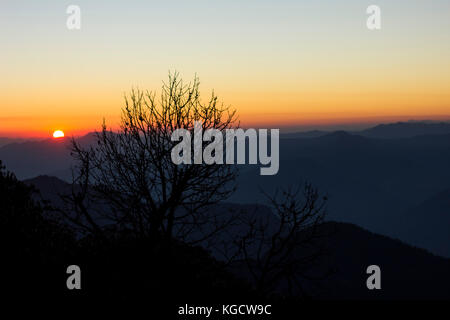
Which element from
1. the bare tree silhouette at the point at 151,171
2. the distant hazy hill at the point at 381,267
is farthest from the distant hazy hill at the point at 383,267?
the bare tree silhouette at the point at 151,171

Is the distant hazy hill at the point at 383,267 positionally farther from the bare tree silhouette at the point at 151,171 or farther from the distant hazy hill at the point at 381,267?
the bare tree silhouette at the point at 151,171

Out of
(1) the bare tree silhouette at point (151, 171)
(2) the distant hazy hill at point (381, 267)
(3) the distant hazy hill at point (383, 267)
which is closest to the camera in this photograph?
(1) the bare tree silhouette at point (151, 171)

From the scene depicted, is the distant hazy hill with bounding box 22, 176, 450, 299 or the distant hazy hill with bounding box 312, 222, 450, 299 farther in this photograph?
the distant hazy hill with bounding box 312, 222, 450, 299

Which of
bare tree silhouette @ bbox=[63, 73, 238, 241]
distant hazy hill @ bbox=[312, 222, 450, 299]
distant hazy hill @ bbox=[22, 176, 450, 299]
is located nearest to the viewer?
bare tree silhouette @ bbox=[63, 73, 238, 241]

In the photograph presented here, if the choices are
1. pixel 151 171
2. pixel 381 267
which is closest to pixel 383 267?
pixel 381 267

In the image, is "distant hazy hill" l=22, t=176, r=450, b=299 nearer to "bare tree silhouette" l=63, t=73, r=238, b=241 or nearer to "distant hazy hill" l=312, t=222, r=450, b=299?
"distant hazy hill" l=312, t=222, r=450, b=299

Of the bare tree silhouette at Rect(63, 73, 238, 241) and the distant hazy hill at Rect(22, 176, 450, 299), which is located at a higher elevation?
the bare tree silhouette at Rect(63, 73, 238, 241)

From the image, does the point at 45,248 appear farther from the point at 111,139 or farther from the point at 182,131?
the point at 182,131

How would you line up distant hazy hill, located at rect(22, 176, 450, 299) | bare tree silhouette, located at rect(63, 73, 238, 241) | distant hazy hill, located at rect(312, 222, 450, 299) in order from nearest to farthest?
bare tree silhouette, located at rect(63, 73, 238, 241) < distant hazy hill, located at rect(22, 176, 450, 299) < distant hazy hill, located at rect(312, 222, 450, 299)

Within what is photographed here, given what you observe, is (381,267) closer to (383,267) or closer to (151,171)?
(383,267)

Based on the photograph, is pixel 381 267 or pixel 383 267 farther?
pixel 381 267

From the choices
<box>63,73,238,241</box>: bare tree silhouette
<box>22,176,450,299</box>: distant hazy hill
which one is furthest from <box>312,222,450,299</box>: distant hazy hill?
<box>63,73,238,241</box>: bare tree silhouette

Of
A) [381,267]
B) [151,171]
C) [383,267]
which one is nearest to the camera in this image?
[151,171]
